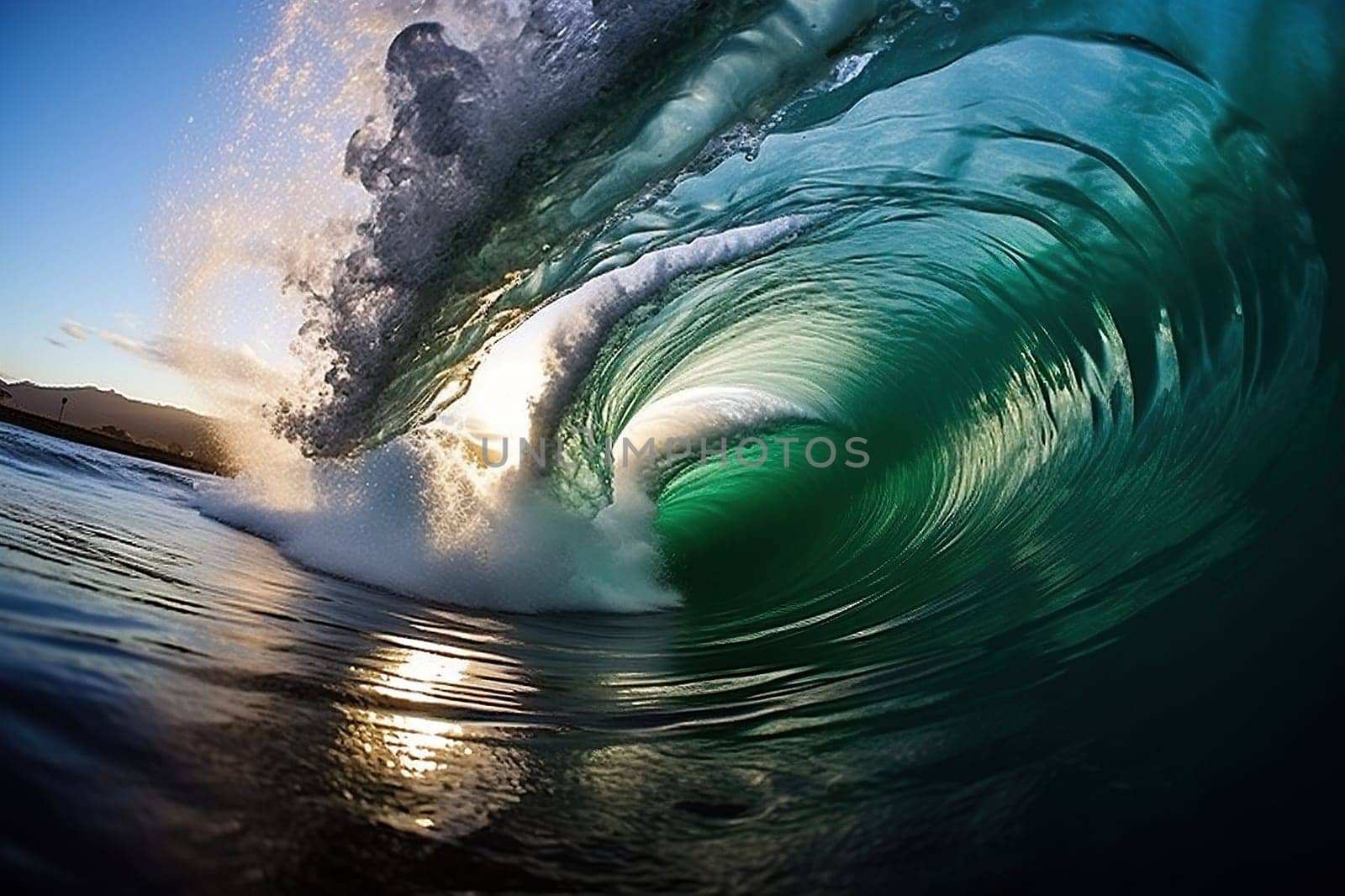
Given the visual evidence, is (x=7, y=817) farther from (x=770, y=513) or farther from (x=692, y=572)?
(x=770, y=513)

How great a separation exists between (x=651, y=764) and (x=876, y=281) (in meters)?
5.40

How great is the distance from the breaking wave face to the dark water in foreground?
560mm

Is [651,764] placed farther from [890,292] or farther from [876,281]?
[890,292]

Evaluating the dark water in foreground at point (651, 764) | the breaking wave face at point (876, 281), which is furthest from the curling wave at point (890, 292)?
the dark water in foreground at point (651, 764)

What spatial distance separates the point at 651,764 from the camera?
6.43 ft

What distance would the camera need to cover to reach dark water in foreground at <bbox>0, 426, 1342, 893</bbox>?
1213mm

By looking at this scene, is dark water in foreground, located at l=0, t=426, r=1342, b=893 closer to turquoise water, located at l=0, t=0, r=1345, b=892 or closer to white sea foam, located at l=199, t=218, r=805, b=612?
turquoise water, located at l=0, t=0, r=1345, b=892

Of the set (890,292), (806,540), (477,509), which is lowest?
(477,509)

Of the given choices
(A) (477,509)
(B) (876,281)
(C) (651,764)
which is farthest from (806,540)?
(C) (651,764)

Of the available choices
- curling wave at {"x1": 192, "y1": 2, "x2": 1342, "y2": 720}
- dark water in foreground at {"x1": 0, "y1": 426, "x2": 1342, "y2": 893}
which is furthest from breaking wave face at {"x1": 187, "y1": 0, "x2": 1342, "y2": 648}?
dark water in foreground at {"x1": 0, "y1": 426, "x2": 1342, "y2": 893}

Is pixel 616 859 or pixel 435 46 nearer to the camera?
pixel 616 859

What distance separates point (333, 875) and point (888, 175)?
16.6 ft

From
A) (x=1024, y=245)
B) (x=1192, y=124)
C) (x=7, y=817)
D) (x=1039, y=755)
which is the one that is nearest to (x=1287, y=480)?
(x=1039, y=755)

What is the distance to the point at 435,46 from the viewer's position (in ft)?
12.0
